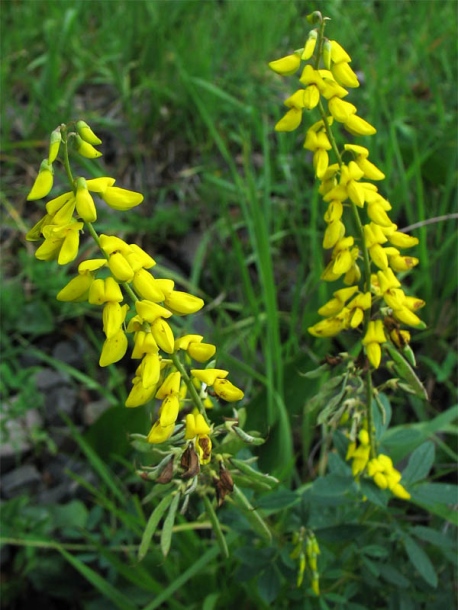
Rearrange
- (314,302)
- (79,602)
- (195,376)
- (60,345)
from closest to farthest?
(195,376) → (79,602) → (314,302) → (60,345)

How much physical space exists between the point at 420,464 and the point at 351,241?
54 cm

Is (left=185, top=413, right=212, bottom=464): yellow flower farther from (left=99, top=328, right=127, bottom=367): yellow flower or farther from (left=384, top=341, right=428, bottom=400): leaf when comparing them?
(left=384, top=341, right=428, bottom=400): leaf

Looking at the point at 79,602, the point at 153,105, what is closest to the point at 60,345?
the point at 79,602

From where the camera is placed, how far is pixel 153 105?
299cm

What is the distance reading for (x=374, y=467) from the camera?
1341mm

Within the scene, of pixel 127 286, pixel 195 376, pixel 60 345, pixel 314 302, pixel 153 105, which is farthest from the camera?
pixel 153 105

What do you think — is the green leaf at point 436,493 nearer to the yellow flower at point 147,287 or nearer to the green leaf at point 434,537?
the green leaf at point 434,537

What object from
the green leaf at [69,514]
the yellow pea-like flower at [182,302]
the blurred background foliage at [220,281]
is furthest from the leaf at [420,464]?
the green leaf at [69,514]

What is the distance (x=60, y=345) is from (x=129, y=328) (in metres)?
1.49

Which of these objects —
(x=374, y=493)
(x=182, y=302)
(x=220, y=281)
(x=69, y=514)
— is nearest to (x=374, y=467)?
(x=374, y=493)

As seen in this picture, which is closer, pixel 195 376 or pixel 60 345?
pixel 195 376

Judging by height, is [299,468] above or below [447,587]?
below

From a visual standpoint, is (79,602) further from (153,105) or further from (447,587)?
(153,105)

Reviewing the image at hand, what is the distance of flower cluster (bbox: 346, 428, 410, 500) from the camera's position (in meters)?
1.33
